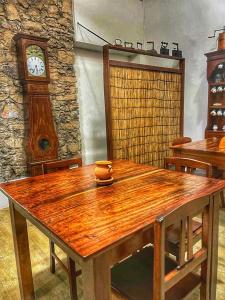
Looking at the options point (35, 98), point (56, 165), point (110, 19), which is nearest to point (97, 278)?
point (56, 165)

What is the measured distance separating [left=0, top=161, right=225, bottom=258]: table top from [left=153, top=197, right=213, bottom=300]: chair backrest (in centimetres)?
5

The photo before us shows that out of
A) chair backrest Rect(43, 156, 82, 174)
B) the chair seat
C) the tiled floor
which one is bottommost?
the tiled floor

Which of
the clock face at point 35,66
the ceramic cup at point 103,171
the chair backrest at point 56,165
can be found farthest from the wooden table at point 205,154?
the clock face at point 35,66

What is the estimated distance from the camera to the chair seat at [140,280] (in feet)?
3.36

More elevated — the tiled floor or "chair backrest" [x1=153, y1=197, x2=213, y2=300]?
"chair backrest" [x1=153, y1=197, x2=213, y2=300]

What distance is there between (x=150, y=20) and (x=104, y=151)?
2.72m

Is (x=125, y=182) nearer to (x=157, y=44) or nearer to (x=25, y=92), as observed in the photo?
(x=25, y=92)

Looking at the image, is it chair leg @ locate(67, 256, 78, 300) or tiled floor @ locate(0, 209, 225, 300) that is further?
tiled floor @ locate(0, 209, 225, 300)

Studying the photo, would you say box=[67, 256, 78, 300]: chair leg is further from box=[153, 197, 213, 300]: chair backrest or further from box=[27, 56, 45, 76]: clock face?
box=[27, 56, 45, 76]: clock face

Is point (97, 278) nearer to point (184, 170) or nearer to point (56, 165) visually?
point (56, 165)

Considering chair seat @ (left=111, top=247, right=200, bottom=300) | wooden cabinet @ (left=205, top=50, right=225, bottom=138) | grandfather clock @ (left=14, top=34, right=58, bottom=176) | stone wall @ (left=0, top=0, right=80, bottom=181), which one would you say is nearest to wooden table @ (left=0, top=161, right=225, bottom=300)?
chair seat @ (left=111, top=247, right=200, bottom=300)

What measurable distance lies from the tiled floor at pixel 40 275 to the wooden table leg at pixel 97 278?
0.90 meters

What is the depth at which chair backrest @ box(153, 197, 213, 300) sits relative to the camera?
0.80 metres

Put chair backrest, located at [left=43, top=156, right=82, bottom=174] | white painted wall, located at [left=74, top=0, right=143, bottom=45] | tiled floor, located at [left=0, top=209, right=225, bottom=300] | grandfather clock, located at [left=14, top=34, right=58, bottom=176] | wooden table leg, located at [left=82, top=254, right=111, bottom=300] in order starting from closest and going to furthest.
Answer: wooden table leg, located at [left=82, top=254, right=111, bottom=300], tiled floor, located at [left=0, top=209, right=225, bottom=300], chair backrest, located at [left=43, top=156, right=82, bottom=174], grandfather clock, located at [left=14, top=34, right=58, bottom=176], white painted wall, located at [left=74, top=0, right=143, bottom=45]
